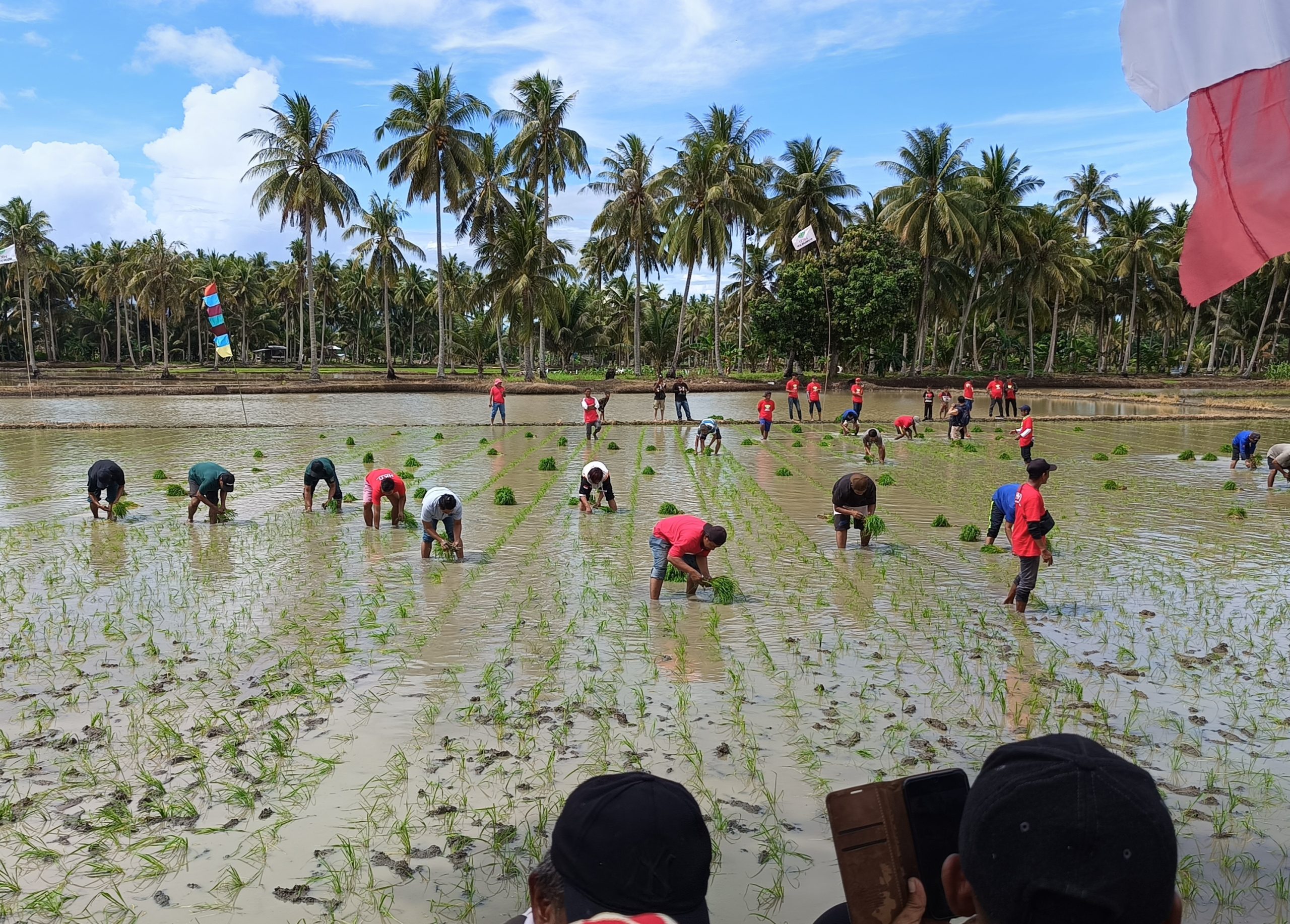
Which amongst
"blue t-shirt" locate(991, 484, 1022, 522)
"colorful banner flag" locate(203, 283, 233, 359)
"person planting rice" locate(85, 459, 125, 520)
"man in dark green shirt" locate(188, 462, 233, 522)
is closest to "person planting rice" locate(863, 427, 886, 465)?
"blue t-shirt" locate(991, 484, 1022, 522)

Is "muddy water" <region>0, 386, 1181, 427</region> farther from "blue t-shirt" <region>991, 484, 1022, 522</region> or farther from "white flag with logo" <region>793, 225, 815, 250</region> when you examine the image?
"blue t-shirt" <region>991, 484, 1022, 522</region>

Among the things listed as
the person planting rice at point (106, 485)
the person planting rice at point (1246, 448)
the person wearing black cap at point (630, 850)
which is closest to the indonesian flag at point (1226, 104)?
the person wearing black cap at point (630, 850)

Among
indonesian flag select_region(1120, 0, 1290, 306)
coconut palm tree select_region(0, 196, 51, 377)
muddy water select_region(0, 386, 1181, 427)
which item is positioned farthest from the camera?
coconut palm tree select_region(0, 196, 51, 377)

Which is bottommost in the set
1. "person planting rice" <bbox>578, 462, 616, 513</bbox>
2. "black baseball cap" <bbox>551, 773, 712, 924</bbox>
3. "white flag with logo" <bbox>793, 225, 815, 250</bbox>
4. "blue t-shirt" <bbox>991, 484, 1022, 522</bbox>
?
"person planting rice" <bbox>578, 462, 616, 513</bbox>

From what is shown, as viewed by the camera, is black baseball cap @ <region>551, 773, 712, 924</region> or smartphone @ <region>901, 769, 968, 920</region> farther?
black baseball cap @ <region>551, 773, 712, 924</region>

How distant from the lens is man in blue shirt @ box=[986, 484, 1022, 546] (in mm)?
9164

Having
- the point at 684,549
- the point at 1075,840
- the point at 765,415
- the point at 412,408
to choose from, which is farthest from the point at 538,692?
the point at 412,408

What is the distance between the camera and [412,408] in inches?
1556

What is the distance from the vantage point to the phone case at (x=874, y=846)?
1.97 m

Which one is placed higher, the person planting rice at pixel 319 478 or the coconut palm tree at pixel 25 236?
the coconut palm tree at pixel 25 236

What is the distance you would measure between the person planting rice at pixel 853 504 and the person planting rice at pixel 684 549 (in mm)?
2576

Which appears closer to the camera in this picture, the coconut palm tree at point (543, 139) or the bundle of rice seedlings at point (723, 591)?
the bundle of rice seedlings at point (723, 591)

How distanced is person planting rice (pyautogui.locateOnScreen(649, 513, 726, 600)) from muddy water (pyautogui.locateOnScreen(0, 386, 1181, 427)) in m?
23.2

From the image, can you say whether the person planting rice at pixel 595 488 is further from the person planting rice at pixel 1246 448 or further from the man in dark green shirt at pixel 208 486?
the person planting rice at pixel 1246 448
